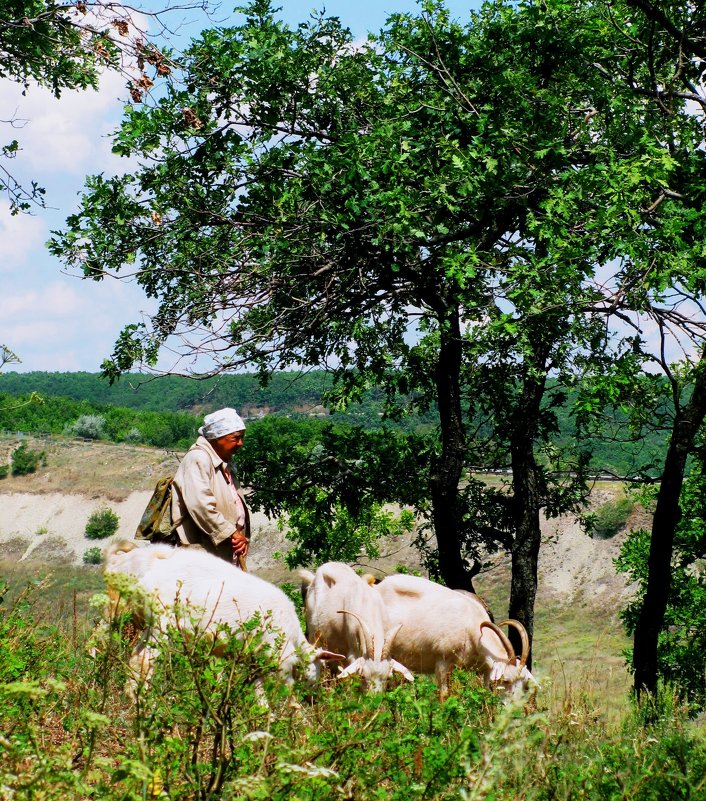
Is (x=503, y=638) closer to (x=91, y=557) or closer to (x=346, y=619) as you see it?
(x=346, y=619)

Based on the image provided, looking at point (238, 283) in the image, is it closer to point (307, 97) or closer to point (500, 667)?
point (307, 97)

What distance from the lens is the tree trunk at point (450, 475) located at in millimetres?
12188

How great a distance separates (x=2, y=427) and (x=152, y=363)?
Answer: 101 m

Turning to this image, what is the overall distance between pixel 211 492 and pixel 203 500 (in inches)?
4.4

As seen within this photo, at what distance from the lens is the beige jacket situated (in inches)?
299

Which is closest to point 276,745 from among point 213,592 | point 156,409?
point 213,592

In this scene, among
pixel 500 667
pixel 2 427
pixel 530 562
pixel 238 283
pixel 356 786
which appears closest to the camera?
pixel 356 786

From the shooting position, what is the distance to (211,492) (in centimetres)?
765

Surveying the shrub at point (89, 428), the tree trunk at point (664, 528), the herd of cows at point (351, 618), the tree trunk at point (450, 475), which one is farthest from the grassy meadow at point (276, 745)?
the shrub at point (89, 428)

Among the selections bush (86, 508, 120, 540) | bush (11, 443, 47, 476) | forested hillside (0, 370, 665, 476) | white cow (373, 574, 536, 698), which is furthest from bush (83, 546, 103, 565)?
white cow (373, 574, 536, 698)

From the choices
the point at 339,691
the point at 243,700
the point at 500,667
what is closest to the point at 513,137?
the point at 500,667

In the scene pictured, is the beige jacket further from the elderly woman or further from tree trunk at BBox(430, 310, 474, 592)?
tree trunk at BBox(430, 310, 474, 592)

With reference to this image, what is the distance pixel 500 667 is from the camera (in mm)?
7867

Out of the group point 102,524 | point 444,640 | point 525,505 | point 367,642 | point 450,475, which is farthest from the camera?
point 102,524
